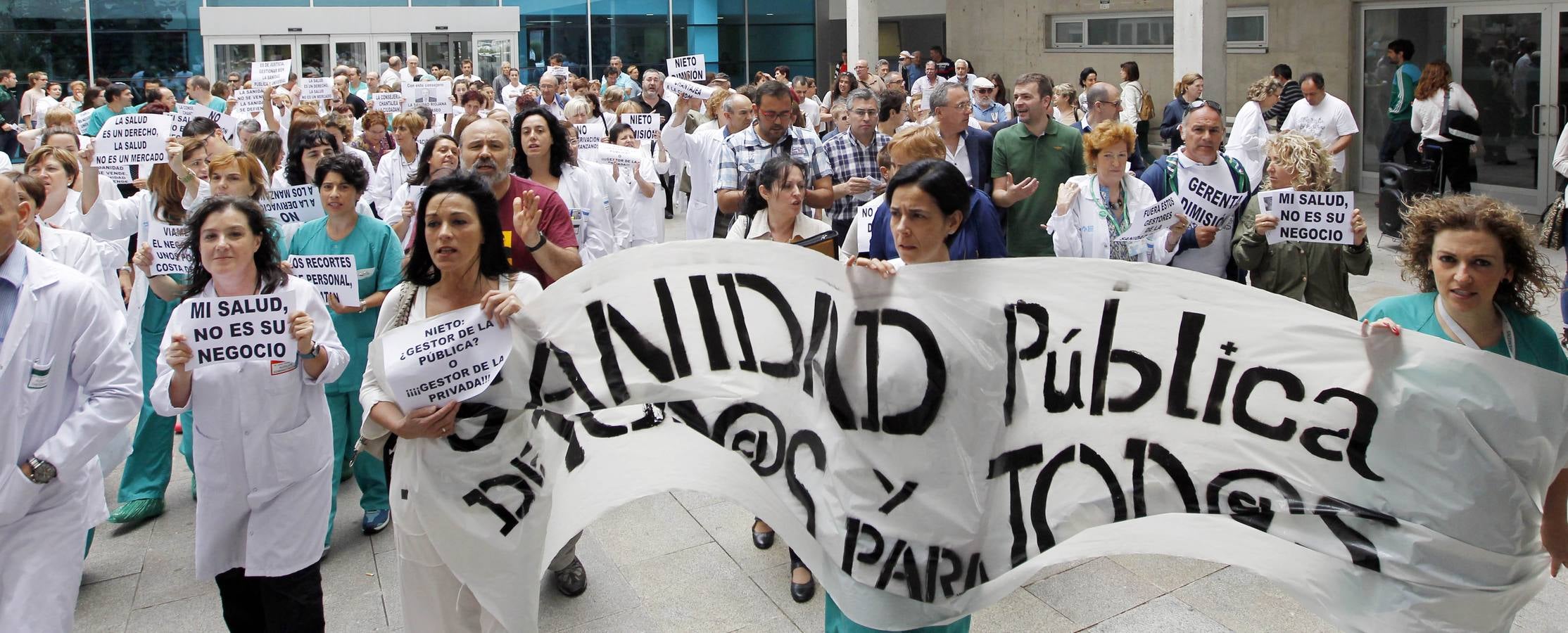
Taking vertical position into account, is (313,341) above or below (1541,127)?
below

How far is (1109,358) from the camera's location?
354 cm

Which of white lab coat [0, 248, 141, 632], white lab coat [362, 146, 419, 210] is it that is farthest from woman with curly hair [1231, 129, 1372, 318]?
white lab coat [362, 146, 419, 210]

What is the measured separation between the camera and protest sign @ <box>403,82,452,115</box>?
14.5 meters

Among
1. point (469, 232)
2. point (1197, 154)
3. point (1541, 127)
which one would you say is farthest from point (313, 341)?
point (1541, 127)

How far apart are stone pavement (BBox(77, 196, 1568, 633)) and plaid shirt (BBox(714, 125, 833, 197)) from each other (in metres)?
2.15

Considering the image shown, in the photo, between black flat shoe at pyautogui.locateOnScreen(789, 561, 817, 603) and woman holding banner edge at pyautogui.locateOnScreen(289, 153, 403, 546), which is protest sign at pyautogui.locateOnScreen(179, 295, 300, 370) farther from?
black flat shoe at pyautogui.locateOnScreen(789, 561, 817, 603)

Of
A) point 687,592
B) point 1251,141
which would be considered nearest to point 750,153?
point 687,592

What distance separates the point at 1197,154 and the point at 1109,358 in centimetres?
299

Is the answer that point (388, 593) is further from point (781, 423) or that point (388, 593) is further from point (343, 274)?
point (781, 423)

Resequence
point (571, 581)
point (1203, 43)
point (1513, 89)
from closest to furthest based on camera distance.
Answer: point (571, 581)
point (1513, 89)
point (1203, 43)

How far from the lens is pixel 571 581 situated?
511cm

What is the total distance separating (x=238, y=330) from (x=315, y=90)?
11.3 m

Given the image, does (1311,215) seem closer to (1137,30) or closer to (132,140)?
(132,140)

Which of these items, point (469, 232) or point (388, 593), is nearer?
point (469, 232)
